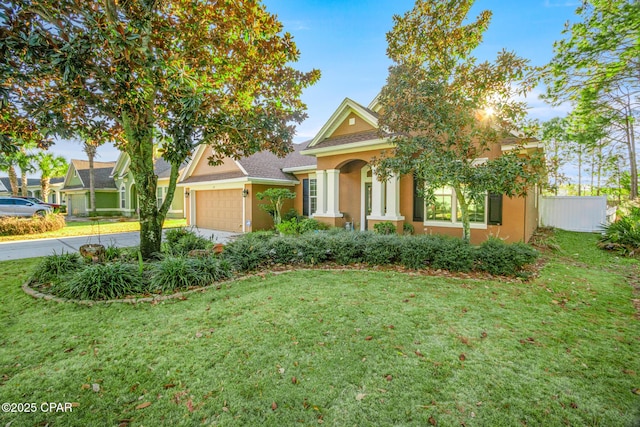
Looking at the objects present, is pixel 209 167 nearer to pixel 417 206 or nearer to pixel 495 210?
pixel 417 206

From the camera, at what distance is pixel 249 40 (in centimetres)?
732

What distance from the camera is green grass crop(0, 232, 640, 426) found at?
257cm

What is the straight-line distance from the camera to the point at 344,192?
1343 centimetres

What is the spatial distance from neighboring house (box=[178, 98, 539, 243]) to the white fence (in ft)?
6.28

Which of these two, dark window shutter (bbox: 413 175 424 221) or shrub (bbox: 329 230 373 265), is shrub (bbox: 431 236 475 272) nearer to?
shrub (bbox: 329 230 373 265)

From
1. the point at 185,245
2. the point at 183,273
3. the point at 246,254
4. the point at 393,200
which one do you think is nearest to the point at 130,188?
the point at 185,245

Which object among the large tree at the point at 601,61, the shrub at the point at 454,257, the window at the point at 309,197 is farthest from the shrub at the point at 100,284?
the large tree at the point at 601,61

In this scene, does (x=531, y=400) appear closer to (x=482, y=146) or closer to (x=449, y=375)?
(x=449, y=375)

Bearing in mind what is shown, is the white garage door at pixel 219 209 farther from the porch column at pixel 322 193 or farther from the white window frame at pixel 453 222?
the white window frame at pixel 453 222

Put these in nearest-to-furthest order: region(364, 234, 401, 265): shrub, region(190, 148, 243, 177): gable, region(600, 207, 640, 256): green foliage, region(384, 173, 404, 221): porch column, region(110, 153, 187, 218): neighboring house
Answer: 1. region(364, 234, 401, 265): shrub
2. region(600, 207, 640, 256): green foliage
3. region(384, 173, 404, 221): porch column
4. region(190, 148, 243, 177): gable
5. region(110, 153, 187, 218): neighboring house

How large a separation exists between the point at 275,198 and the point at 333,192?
2.89 m

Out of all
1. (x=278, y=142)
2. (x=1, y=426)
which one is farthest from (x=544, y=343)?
(x=278, y=142)

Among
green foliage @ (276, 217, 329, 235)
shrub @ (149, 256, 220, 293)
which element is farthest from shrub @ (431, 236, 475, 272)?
green foliage @ (276, 217, 329, 235)

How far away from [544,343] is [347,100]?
1049 cm
